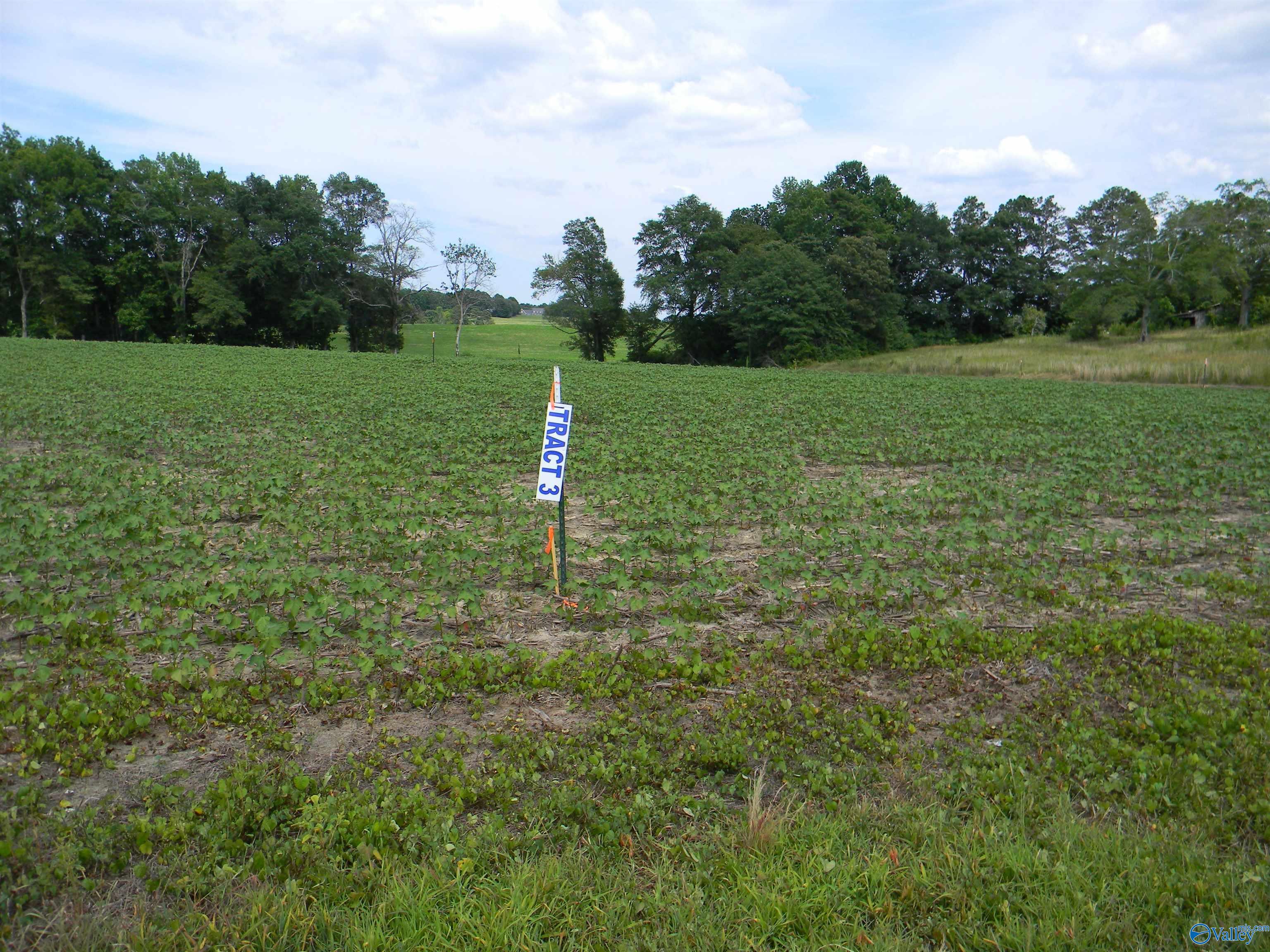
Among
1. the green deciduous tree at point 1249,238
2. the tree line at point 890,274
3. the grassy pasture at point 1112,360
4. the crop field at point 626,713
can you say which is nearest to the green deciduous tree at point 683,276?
the tree line at point 890,274

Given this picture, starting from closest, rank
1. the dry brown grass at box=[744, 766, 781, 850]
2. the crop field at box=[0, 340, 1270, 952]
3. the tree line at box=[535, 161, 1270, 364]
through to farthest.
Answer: the crop field at box=[0, 340, 1270, 952] < the dry brown grass at box=[744, 766, 781, 850] < the tree line at box=[535, 161, 1270, 364]

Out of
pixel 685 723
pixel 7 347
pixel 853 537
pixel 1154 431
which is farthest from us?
pixel 7 347

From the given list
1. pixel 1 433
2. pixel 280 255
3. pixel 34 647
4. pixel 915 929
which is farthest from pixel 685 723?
pixel 280 255

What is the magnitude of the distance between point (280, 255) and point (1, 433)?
159 ft

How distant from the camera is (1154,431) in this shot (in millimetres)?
16234

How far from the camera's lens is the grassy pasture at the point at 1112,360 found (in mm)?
33125

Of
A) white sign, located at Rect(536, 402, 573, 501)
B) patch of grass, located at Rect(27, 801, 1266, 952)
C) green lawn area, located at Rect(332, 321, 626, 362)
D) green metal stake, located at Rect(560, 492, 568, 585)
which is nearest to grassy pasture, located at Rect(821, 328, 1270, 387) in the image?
green lawn area, located at Rect(332, 321, 626, 362)

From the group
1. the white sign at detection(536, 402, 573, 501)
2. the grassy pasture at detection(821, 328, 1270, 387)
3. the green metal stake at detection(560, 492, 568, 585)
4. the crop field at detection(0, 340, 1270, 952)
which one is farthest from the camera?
the grassy pasture at detection(821, 328, 1270, 387)

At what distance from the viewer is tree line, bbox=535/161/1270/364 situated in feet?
175

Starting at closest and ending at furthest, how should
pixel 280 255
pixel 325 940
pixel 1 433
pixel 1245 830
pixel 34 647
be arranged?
Answer: pixel 325 940 → pixel 1245 830 → pixel 34 647 → pixel 1 433 → pixel 280 255

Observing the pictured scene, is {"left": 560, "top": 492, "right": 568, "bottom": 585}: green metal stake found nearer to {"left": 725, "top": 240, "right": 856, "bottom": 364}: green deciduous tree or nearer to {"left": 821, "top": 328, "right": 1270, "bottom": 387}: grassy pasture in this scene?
{"left": 821, "top": 328, "right": 1270, "bottom": 387}: grassy pasture

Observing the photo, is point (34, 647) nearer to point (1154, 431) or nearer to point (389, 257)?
point (1154, 431)

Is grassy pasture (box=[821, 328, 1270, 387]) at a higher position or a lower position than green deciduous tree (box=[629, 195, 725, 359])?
lower

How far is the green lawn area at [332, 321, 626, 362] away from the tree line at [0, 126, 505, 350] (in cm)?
487
